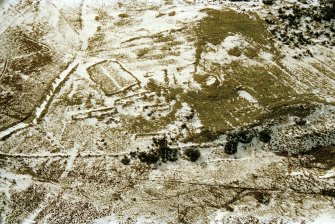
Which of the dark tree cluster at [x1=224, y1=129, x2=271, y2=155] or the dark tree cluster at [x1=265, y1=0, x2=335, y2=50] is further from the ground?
the dark tree cluster at [x1=265, y1=0, x2=335, y2=50]

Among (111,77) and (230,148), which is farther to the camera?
(111,77)

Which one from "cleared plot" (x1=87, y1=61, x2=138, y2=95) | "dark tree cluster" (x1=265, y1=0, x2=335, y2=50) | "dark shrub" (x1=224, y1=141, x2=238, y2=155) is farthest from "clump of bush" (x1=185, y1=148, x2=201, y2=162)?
"dark tree cluster" (x1=265, y1=0, x2=335, y2=50)

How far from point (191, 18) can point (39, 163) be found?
936 centimetres

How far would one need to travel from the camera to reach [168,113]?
14258 mm

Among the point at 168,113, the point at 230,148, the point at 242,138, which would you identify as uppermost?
the point at 168,113

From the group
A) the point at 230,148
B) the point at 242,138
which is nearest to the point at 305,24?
the point at 242,138

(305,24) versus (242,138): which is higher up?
(305,24)

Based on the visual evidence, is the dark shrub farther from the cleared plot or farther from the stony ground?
the cleared plot

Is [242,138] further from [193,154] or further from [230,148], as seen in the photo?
[193,154]

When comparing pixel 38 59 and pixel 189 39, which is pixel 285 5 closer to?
pixel 189 39

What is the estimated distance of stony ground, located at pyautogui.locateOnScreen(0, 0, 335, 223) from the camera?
12.2 metres

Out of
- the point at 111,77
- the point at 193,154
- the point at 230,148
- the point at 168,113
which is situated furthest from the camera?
the point at 111,77

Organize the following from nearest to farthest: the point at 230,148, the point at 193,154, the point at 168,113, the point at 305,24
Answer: the point at 193,154 → the point at 230,148 → the point at 168,113 → the point at 305,24

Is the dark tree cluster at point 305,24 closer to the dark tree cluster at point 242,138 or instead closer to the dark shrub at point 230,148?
the dark tree cluster at point 242,138
